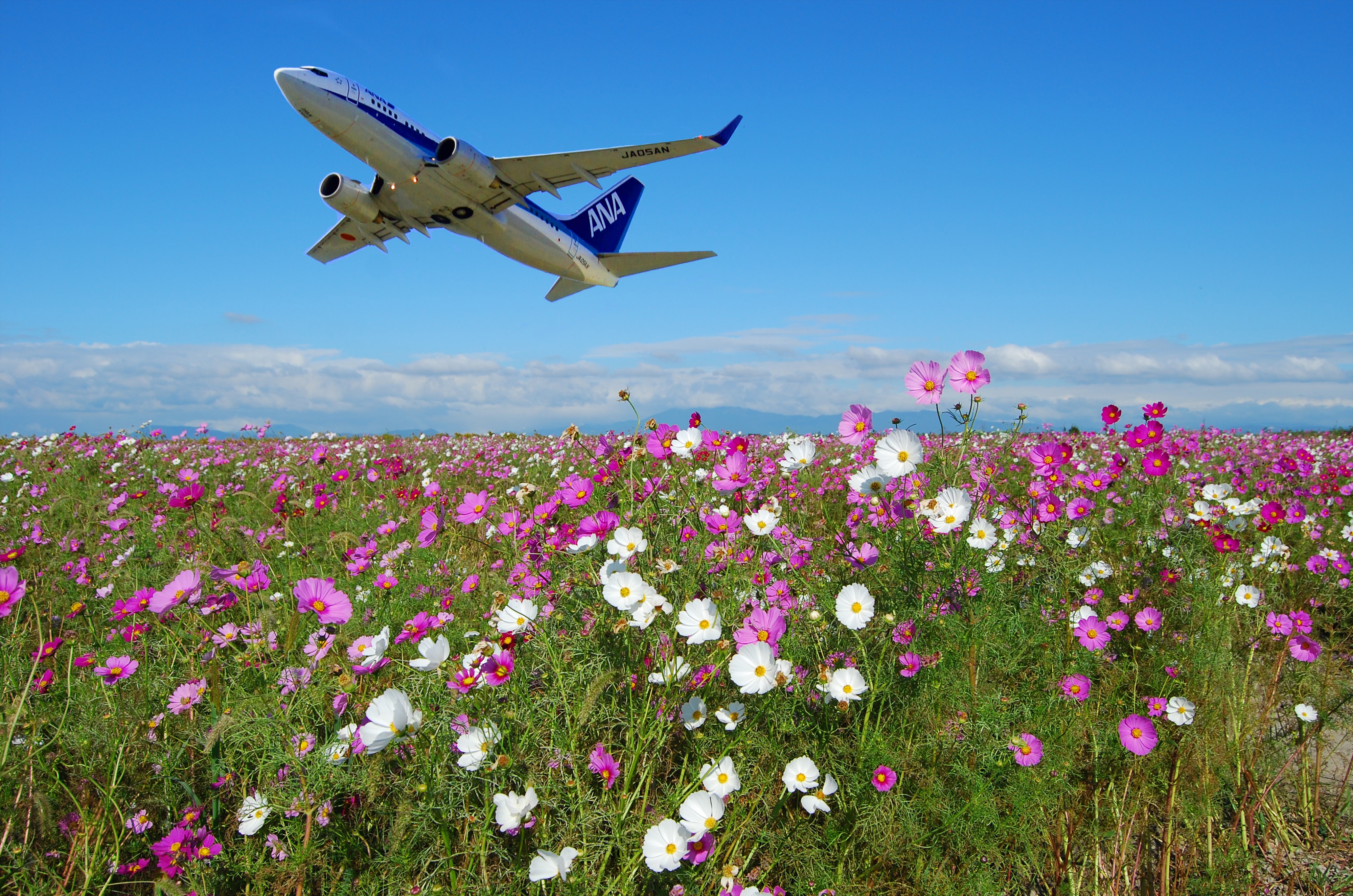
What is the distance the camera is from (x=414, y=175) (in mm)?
15594

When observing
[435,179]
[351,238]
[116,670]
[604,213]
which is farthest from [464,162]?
[116,670]

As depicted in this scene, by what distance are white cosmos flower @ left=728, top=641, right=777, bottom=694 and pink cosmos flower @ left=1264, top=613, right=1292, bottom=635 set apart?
2.31 metres

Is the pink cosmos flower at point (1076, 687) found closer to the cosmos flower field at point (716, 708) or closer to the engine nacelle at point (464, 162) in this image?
the cosmos flower field at point (716, 708)

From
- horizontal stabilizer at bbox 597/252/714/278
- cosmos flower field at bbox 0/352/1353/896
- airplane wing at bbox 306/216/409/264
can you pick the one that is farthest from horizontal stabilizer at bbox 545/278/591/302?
cosmos flower field at bbox 0/352/1353/896

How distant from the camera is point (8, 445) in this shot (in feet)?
31.2

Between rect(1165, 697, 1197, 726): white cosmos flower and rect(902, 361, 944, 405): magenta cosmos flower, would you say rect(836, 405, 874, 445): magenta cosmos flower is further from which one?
rect(1165, 697, 1197, 726): white cosmos flower

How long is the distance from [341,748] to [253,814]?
0.29m

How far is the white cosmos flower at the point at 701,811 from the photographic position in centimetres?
137

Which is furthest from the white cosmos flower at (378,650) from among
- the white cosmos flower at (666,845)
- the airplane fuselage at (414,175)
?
the airplane fuselage at (414,175)

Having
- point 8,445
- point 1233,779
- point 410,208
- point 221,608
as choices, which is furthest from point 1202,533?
point 410,208

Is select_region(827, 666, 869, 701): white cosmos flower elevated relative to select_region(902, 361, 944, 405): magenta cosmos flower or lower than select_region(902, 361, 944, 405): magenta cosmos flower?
lower

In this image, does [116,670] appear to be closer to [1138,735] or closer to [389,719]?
[389,719]

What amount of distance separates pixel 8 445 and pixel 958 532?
41.8 feet

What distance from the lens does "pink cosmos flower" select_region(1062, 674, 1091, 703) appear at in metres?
→ 2.04
